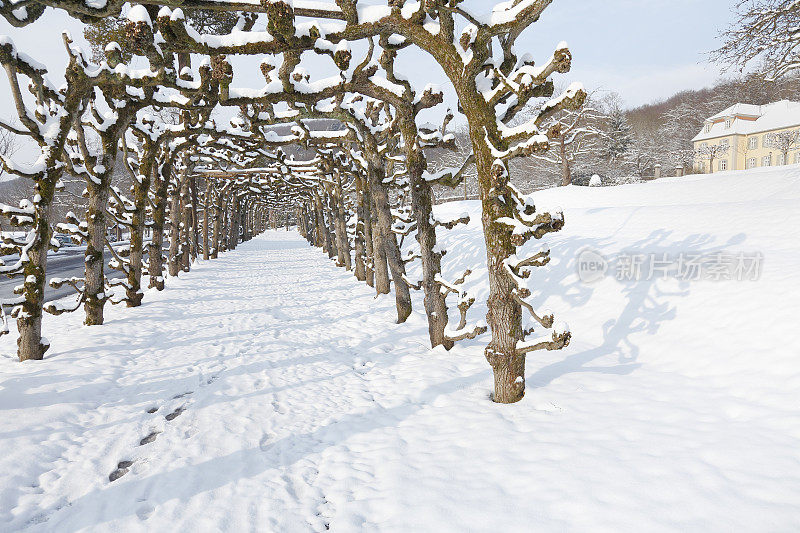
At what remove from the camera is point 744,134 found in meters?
48.9

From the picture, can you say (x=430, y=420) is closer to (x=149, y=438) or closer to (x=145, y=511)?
(x=145, y=511)

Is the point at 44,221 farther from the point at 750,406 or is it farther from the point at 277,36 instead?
the point at 750,406

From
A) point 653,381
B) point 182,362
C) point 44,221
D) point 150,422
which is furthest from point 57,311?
point 653,381

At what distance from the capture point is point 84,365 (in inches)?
210

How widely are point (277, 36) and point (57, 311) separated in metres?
6.03

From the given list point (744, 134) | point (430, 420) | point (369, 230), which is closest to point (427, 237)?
point (430, 420)

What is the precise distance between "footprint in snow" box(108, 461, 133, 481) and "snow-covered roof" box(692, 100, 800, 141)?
6600 cm

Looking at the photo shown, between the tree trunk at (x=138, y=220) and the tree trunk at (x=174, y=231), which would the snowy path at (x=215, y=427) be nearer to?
the tree trunk at (x=138, y=220)

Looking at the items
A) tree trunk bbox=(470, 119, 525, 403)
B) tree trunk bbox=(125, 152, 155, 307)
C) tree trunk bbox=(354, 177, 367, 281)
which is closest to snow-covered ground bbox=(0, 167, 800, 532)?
tree trunk bbox=(470, 119, 525, 403)

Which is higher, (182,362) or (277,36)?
(277,36)

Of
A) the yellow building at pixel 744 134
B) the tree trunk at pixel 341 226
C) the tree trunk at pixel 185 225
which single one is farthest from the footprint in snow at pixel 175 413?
the yellow building at pixel 744 134

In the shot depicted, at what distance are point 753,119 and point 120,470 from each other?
240ft

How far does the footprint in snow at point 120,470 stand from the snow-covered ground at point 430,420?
5 cm

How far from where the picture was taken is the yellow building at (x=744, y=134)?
4656cm
